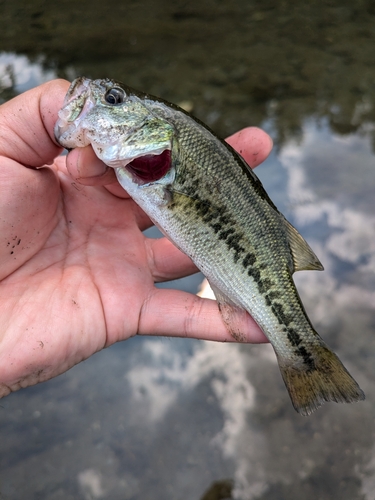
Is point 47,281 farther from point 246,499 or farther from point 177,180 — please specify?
point 246,499

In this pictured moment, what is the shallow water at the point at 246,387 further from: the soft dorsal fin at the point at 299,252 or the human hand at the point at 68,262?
the soft dorsal fin at the point at 299,252

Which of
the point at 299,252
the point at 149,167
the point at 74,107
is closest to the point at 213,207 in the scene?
the point at 149,167

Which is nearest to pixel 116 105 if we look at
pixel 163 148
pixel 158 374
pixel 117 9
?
pixel 163 148

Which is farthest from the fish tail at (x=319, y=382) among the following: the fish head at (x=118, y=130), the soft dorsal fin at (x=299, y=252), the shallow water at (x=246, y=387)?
the fish head at (x=118, y=130)

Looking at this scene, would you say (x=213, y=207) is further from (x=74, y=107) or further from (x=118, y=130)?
(x=74, y=107)

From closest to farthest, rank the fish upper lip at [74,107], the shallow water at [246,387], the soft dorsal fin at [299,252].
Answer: the fish upper lip at [74,107]
the soft dorsal fin at [299,252]
the shallow water at [246,387]

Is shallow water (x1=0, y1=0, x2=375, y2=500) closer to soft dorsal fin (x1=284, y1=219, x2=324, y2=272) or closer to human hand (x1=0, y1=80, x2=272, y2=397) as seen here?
human hand (x1=0, y1=80, x2=272, y2=397)

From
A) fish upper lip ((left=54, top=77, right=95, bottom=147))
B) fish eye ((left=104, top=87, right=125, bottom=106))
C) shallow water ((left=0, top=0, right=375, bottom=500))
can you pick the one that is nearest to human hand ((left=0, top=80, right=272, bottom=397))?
fish upper lip ((left=54, top=77, right=95, bottom=147))
